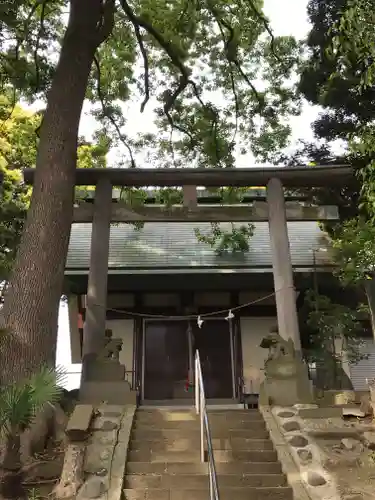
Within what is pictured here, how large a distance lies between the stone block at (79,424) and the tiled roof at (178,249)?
5277 millimetres

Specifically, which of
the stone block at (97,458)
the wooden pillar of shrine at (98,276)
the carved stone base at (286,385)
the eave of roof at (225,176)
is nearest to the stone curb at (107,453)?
the stone block at (97,458)

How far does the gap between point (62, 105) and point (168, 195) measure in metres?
3.77

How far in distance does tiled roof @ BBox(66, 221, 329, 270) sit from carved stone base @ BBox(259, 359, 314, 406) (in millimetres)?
4090

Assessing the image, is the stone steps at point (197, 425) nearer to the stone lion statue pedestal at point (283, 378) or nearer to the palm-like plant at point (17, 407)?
the stone lion statue pedestal at point (283, 378)

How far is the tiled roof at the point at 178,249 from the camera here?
11.9 m

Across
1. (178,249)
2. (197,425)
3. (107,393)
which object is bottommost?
(197,425)

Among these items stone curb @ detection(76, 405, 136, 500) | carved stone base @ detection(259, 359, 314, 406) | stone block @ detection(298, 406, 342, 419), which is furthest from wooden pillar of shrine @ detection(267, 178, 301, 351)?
stone curb @ detection(76, 405, 136, 500)

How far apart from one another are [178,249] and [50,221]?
590cm

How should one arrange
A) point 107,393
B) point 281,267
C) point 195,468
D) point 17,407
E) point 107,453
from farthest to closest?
point 281,267 < point 107,393 < point 107,453 < point 195,468 < point 17,407

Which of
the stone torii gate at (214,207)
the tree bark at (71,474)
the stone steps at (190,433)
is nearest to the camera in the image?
the tree bark at (71,474)

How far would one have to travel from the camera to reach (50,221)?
7.19 metres

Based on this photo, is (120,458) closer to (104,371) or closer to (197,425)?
(197,425)

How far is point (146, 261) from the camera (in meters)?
12.1

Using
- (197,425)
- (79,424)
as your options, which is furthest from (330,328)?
(79,424)
